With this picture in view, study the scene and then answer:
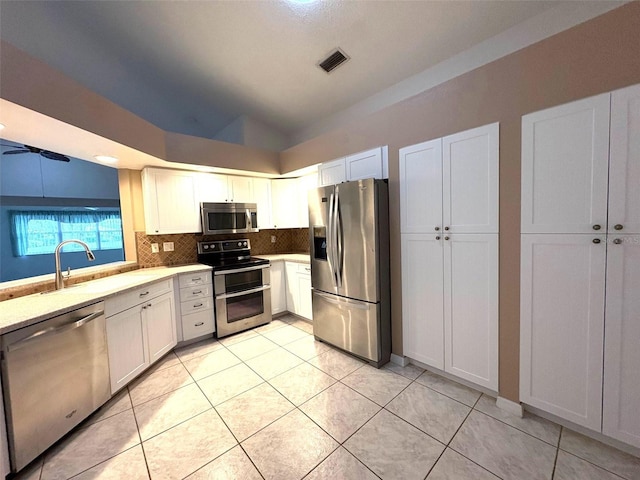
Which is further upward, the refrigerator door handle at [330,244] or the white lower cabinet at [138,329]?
the refrigerator door handle at [330,244]

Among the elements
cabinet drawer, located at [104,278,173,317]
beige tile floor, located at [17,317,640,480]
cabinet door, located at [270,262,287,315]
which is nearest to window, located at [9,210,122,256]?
cabinet drawer, located at [104,278,173,317]

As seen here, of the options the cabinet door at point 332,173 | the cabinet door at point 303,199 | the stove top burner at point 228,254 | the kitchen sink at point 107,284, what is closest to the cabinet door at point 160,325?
the kitchen sink at point 107,284

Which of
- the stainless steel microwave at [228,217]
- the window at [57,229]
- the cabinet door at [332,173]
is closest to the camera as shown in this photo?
the cabinet door at [332,173]

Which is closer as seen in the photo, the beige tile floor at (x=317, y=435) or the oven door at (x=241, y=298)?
the beige tile floor at (x=317, y=435)

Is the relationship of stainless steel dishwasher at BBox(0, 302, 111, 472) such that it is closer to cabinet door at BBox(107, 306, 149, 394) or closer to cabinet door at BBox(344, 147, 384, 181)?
cabinet door at BBox(107, 306, 149, 394)

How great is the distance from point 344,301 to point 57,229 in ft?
25.8

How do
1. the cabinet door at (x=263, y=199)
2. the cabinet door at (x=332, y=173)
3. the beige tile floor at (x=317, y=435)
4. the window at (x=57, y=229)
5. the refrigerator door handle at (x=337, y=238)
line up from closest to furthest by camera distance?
the beige tile floor at (x=317, y=435)
the refrigerator door handle at (x=337, y=238)
the cabinet door at (x=332, y=173)
the cabinet door at (x=263, y=199)
the window at (x=57, y=229)

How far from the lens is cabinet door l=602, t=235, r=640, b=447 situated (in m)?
1.28

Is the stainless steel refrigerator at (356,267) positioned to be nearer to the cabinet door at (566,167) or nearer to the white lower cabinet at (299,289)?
the white lower cabinet at (299,289)

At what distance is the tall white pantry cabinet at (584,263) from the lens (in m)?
1.28

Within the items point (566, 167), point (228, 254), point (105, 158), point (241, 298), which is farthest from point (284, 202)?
point (566, 167)

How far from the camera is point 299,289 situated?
3.51 metres

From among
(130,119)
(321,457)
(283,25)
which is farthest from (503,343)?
(130,119)

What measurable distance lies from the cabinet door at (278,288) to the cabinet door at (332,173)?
1442 mm
